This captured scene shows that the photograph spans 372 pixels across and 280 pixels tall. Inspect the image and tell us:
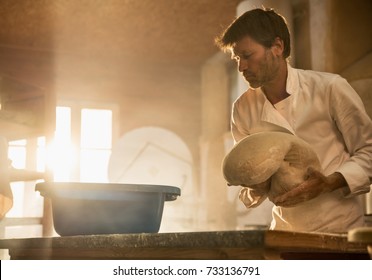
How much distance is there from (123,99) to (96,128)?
18.9 inches

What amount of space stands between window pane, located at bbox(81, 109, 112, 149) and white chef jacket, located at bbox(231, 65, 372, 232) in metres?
4.36

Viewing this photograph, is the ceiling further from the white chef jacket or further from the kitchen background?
the white chef jacket

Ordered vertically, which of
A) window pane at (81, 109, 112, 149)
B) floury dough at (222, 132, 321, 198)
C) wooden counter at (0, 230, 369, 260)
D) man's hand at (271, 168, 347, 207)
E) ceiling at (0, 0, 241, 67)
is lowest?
wooden counter at (0, 230, 369, 260)

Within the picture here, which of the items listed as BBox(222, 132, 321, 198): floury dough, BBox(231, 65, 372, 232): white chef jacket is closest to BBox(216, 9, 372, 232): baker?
BBox(231, 65, 372, 232): white chef jacket

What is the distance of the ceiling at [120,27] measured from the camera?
4738 millimetres

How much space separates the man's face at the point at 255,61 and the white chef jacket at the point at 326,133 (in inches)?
2.8

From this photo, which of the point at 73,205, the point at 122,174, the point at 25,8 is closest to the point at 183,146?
the point at 122,174

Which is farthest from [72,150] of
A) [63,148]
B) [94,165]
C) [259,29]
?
[259,29]

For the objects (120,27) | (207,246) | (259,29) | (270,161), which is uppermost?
(120,27)

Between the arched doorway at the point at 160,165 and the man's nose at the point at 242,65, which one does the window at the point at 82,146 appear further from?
the man's nose at the point at 242,65

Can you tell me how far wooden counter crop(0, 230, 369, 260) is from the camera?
38.5 inches

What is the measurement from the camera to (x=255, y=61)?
1.63 m

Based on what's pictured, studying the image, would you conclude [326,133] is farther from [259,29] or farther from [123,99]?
[123,99]
